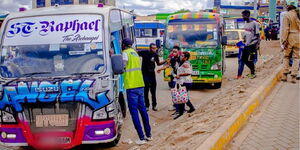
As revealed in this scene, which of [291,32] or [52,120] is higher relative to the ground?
[291,32]

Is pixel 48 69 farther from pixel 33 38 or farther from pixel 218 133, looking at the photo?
pixel 218 133

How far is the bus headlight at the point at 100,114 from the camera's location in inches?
228

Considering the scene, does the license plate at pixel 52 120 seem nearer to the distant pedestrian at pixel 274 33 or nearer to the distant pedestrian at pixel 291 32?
the distant pedestrian at pixel 291 32

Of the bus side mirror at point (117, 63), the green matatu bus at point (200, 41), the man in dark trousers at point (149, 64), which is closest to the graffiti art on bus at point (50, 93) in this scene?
the bus side mirror at point (117, 63)

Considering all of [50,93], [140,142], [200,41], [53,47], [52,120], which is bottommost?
[140,142]

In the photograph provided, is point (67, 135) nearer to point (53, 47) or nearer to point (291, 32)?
point (53, 47)

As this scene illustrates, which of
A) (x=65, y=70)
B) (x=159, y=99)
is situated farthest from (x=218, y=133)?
(x=159, y=99)

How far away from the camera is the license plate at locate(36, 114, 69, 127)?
5.70 m

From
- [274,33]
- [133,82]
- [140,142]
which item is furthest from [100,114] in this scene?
[274,33]

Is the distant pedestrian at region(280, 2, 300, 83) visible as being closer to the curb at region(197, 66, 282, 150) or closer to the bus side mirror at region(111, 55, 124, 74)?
the curb at region(197, 66, 282, 150)

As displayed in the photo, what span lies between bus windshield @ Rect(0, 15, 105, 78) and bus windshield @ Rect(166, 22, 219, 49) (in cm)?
675

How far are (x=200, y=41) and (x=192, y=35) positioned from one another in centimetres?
35

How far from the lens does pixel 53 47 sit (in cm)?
629

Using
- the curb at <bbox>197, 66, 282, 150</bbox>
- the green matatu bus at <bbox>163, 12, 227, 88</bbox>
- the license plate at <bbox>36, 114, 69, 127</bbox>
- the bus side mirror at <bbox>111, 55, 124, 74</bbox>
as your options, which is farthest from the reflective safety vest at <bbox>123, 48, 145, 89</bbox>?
the green matatu bus at <bbox>163, 12, 227, 88</bbox>
